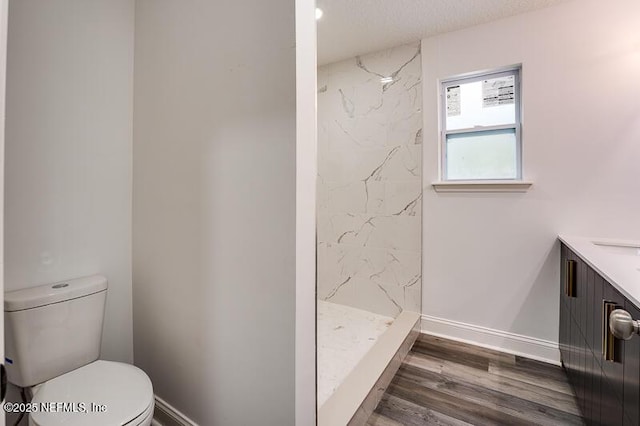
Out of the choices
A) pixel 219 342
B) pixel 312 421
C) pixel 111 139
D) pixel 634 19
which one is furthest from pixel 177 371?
pixel 634 19

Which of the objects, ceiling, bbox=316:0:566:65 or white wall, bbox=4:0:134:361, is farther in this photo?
ceiling, bbox=316:0:566:65

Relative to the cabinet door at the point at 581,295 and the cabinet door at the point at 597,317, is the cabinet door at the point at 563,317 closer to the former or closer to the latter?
the cabinet door at the point at 581,295

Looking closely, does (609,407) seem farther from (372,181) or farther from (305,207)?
(372,181)

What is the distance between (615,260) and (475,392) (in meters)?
1.03

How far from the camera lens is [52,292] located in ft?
4.26

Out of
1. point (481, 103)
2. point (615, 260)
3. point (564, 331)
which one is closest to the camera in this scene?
point (615, 260)

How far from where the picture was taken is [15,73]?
1275 mm

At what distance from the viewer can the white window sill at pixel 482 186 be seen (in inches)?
82.8

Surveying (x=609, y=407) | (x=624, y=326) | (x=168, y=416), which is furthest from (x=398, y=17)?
(x=168, y=416)

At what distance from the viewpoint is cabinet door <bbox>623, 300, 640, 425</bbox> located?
907 mm

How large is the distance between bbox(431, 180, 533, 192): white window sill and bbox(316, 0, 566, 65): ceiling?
3.79 feet

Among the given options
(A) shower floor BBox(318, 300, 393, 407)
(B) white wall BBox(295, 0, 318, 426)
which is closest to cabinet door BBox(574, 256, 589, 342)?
(A) shower floor BBox(318, 300, 393, 407)

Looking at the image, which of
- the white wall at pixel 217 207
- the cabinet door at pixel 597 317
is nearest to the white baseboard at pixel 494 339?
the cabinet door at pixel 597 317

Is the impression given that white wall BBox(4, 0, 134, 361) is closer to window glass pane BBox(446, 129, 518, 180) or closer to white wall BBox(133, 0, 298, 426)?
white wall BBox(133, 0, 298, 426)
